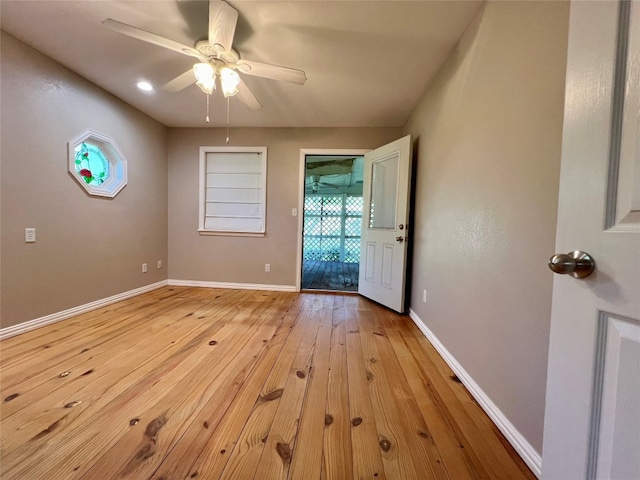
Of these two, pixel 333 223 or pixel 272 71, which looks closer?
pixel 272 71

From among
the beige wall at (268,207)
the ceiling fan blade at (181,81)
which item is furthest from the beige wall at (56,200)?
the ceiling fan blade at (181,81)

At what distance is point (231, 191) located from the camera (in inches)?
144

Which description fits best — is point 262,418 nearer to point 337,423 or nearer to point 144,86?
point 337,423

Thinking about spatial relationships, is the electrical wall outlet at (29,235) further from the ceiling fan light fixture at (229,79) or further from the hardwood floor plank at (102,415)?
the ceiling fan light fixture at (229,79)

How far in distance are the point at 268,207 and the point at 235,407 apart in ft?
8.78

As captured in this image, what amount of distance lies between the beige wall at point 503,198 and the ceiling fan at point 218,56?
1.13m

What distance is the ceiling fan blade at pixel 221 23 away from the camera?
1436 mm

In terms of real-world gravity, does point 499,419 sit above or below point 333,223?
below

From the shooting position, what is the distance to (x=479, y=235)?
141 cm

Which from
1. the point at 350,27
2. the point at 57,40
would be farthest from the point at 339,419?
the point at 57,40

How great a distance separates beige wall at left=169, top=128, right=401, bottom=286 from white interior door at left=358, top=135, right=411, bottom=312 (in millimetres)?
591

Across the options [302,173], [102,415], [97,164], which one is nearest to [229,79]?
[302,173]

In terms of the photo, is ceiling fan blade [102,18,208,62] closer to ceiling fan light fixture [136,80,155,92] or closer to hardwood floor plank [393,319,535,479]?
ceiling fan light fixture [136,80,155,92]

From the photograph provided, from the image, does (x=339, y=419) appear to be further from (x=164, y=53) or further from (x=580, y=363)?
(x=164, y=53)
